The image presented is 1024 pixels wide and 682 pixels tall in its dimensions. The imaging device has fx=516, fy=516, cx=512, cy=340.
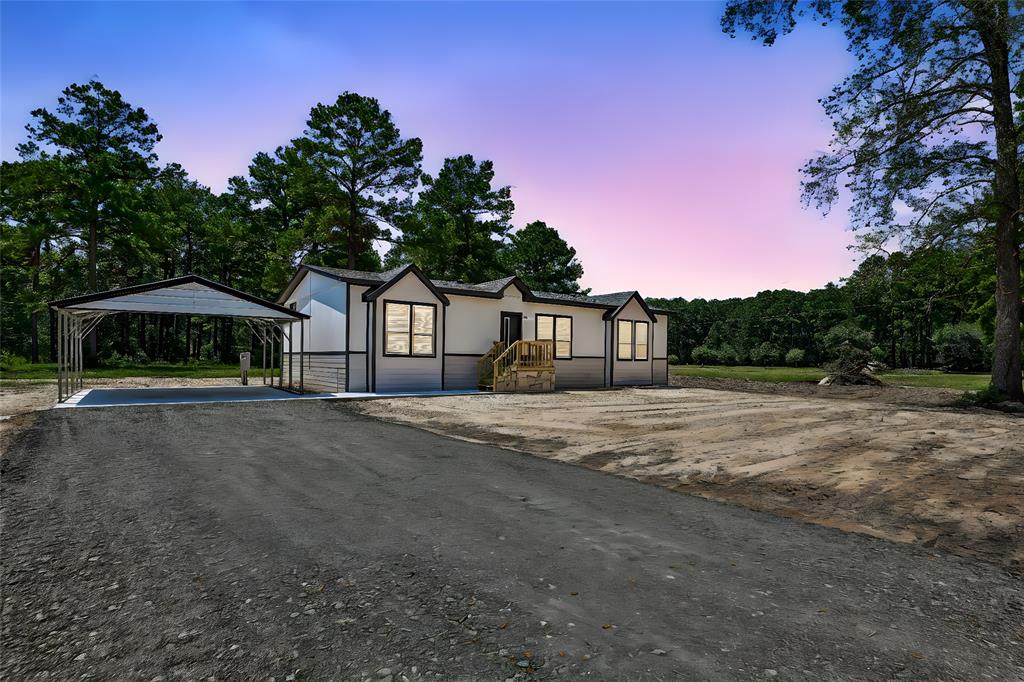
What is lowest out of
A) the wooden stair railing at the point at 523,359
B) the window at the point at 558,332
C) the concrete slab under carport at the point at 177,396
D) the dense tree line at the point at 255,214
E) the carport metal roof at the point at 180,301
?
the concrete slab under carport at the point at 177,396

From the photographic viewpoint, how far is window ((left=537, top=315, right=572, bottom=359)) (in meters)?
21.9

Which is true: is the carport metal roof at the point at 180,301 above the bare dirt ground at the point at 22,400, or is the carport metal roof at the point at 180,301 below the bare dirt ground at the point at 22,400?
above

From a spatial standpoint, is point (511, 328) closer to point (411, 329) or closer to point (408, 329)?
point (411, 329)

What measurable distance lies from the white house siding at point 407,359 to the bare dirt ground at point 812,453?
336cm

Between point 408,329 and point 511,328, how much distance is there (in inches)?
185

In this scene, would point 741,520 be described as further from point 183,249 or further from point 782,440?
point 183,249

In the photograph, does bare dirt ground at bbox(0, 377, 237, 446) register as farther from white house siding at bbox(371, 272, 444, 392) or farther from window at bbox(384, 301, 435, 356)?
window at bbox(384, 301, 435, 356)

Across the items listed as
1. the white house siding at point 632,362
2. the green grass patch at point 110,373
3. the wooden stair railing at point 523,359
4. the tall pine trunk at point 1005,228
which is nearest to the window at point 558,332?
the wooden stair railing at point 523,359

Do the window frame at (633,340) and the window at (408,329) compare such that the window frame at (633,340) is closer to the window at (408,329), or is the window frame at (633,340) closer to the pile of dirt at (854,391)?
the pile of dirt at (854,391)

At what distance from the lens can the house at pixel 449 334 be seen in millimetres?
17797

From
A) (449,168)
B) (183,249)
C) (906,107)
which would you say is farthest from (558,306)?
(183,249)

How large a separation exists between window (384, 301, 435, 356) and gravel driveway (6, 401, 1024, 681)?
12.5 metres

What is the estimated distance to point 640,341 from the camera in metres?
25.2

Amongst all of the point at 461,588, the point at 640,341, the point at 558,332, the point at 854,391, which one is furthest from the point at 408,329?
the point at 854,391
